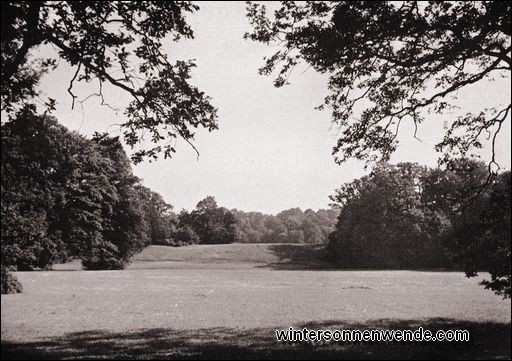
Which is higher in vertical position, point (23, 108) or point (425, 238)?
point (23, 108)

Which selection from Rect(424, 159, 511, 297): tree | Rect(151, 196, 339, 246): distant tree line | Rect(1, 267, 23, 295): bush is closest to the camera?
Rect(424, 159, 511, 297): tree

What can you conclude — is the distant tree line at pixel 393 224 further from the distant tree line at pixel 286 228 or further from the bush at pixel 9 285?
the distant tree line at pixel 286 228

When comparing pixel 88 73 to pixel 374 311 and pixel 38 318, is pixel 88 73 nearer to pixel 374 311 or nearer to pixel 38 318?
pixel 38 318

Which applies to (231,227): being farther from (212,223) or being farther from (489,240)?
(489,240)

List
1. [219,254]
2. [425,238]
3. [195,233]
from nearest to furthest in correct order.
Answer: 1. [425,238]
2. [219,254]
3. [195,233]

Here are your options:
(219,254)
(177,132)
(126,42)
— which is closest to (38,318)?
(177,132)

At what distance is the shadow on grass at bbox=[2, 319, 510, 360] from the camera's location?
370 inches

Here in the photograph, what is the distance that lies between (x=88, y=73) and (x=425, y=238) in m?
64.2

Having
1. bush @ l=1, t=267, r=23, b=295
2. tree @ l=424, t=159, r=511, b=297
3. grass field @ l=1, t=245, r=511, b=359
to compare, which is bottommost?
grass field @ l=1, t=245, r=511, b=359

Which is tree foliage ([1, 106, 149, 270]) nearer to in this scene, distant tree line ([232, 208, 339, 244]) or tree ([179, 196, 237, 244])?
tree ([179, 196, 237, 244])

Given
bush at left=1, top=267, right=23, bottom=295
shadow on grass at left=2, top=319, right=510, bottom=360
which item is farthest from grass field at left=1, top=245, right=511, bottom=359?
bush at left=1, top=267, right=23, bottom=295

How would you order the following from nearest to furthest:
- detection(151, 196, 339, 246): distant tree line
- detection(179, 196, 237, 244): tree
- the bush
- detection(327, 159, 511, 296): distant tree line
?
the bush, detection(327, 159, 511, 296): distant tree line, detection(151, 196, 339, 246): distant tree line, detection(179, 196, 237, 244): tree

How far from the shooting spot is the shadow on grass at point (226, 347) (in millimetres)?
9406

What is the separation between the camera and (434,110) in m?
13.4
